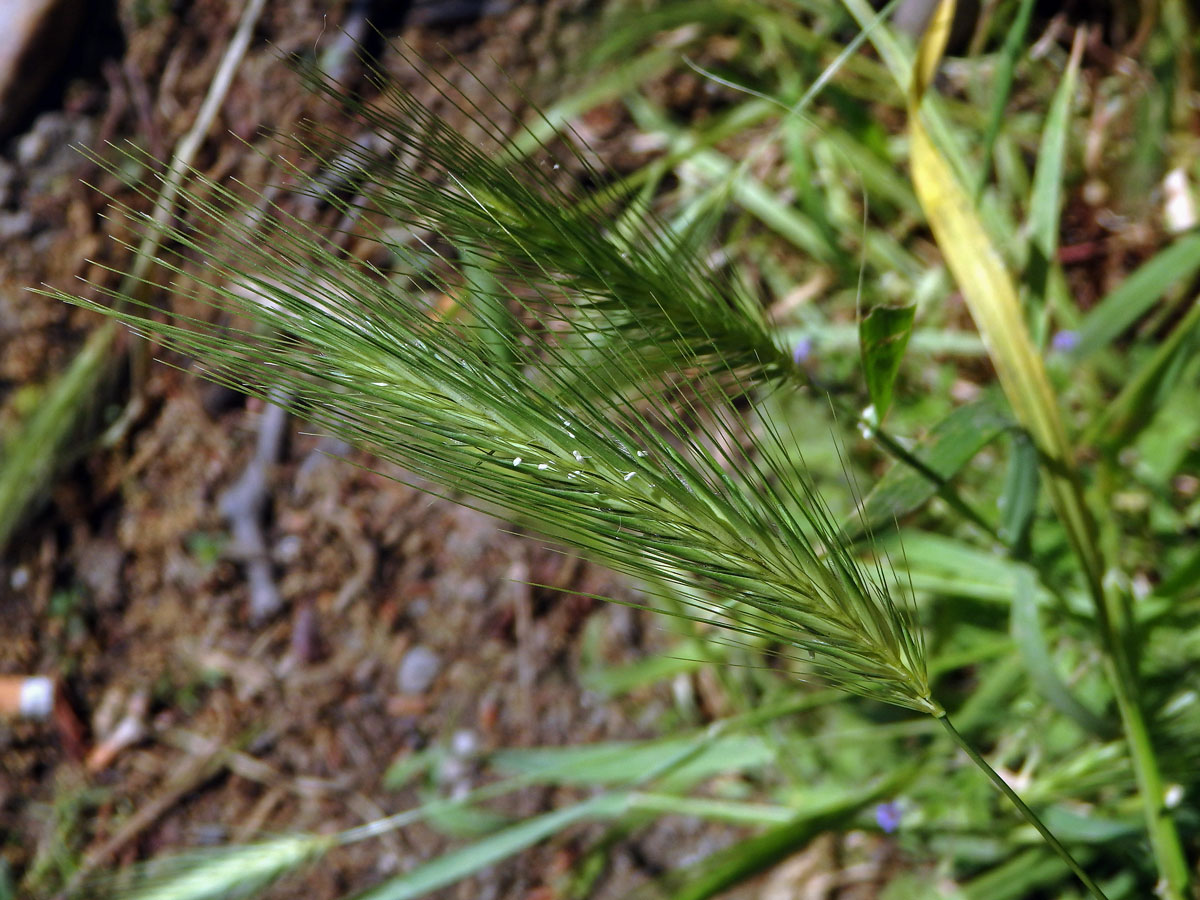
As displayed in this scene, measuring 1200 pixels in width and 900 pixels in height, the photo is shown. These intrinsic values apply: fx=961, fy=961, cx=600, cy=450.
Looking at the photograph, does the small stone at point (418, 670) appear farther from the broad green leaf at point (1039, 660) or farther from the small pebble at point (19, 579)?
the broad green leaf at point (1039, 660)

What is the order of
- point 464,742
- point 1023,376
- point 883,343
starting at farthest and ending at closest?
point 464,742 → point 1023,376 → point 883,343

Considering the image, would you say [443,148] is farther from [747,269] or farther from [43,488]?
[43,488]

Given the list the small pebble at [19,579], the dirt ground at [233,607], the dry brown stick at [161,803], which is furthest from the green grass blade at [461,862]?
the small pebble at [19,579]

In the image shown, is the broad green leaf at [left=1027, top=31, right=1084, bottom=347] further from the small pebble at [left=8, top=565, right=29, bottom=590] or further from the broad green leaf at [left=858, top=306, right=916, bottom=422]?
the small pebble at [left=8, top=565, right=29, bottom=590]

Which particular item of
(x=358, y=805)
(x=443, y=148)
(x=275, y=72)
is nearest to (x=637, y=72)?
(x=275, y=72)

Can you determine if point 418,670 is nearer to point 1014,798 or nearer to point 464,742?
point 464,742

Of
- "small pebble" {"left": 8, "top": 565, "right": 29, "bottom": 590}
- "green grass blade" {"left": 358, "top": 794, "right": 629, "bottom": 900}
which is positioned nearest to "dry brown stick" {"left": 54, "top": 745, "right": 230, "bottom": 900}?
"small pebble" {"left": 8, "top": 565, "right": 29, "bottom": 590}

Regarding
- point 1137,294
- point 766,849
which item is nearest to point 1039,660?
point 766,849
